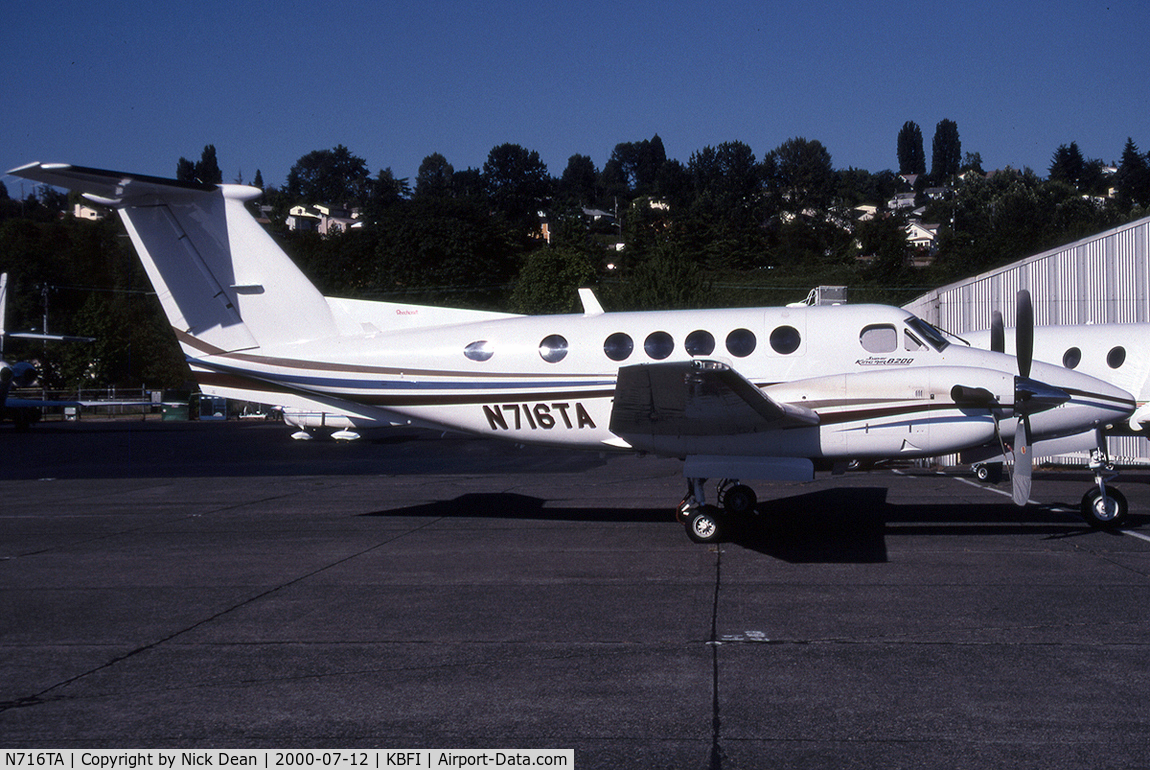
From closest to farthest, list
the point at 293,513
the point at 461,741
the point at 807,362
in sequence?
the point at 461,741 → the point at 807,362 → the point at 293,513

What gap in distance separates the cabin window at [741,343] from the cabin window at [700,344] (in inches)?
9.1

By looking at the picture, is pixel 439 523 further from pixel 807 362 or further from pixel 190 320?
pixel 807 362

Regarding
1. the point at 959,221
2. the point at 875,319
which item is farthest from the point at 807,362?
the point at 959,221

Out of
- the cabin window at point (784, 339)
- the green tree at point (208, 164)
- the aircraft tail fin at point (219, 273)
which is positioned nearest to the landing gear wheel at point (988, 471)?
the cabin window at point (784, 339)

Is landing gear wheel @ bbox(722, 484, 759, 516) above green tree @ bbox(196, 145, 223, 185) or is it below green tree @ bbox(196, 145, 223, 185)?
below

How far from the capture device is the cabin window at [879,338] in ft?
38.8

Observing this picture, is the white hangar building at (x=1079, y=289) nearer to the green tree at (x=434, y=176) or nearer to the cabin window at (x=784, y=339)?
the cabin window at (x=784, y=339)

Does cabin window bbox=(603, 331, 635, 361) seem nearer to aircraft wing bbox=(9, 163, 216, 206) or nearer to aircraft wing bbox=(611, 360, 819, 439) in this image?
aircraft wing bbox=(611, 360, 819, 439)

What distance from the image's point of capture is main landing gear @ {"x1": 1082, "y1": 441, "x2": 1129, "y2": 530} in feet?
38.0

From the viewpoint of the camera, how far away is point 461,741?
16.3ft

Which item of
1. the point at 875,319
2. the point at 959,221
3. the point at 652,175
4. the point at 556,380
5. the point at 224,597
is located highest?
the point at 652,175

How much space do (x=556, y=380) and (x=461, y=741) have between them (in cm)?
757

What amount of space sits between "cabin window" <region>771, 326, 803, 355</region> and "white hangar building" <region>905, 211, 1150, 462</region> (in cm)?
767
